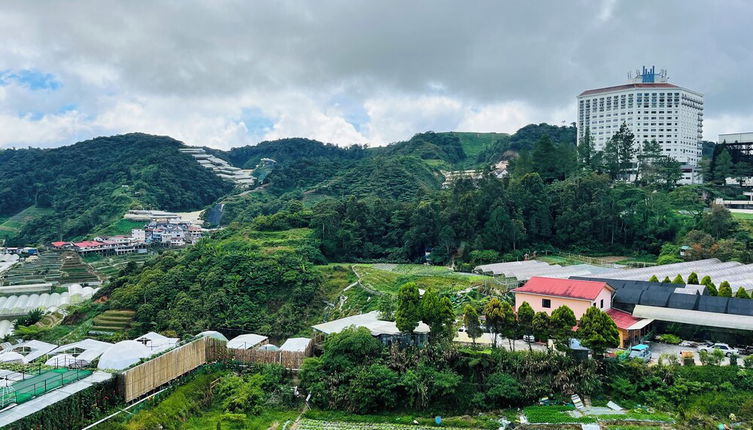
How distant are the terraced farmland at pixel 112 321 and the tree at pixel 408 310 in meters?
16.4

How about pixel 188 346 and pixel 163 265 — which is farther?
pixel 163 265

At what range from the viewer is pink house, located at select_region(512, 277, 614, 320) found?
65.0 feet

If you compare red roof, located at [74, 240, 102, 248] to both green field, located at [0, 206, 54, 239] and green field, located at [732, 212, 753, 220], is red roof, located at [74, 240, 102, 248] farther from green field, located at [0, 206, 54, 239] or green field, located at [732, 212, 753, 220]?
green field, located at [732, 212, 753, 220]

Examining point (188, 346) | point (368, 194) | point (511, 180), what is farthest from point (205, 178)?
point (188, 346)

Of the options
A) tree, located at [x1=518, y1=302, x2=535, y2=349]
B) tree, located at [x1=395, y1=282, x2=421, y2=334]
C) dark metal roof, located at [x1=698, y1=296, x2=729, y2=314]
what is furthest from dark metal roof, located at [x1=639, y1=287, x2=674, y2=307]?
tree, located at [x1=395, y1=282, x2=421, y2=334]

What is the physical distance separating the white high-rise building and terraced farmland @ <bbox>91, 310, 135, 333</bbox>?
166 ft

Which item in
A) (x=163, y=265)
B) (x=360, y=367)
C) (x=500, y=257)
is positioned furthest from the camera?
(x=163, y=265)

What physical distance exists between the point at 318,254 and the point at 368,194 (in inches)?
920

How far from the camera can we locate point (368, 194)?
2243 inches

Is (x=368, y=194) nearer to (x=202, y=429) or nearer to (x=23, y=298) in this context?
(x=23, y=298)

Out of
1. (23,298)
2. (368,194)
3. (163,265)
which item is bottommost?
(23,298)

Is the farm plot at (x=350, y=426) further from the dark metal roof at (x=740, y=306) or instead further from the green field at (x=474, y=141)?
the green field at (x=474, y=141)

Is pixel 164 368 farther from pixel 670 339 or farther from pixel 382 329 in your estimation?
pixel 670 339

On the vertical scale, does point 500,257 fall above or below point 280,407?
above
